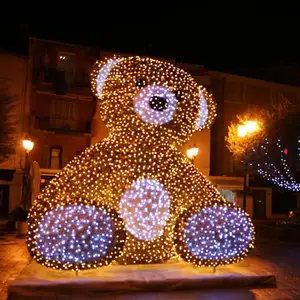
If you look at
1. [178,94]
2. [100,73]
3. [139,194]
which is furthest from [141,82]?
[139,194]

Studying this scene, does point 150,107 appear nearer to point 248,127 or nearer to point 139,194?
point 139,194

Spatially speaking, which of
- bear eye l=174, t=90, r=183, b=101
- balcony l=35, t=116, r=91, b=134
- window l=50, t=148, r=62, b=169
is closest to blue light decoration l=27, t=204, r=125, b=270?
bear eye l=174, t=90, r=183, b=101

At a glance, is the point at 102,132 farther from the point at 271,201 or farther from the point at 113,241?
the point at 113,241

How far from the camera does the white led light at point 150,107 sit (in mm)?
7699

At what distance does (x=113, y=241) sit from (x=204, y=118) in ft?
9.84

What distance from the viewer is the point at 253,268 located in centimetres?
841

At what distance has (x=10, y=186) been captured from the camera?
25.0 metres

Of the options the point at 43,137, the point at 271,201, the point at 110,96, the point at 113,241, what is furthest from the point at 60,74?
the point at 113,241

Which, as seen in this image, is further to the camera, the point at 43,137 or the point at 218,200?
the point at 43,137

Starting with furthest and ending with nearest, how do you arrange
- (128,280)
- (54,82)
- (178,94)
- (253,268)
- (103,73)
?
1. (54,82)
2. (253,268)
3. (103,73)
4. (178,94)
5. (128,280)

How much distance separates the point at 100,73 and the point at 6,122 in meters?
15.5

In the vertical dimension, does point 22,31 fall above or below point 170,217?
above

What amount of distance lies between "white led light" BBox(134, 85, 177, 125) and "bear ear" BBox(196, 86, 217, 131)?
62 cm

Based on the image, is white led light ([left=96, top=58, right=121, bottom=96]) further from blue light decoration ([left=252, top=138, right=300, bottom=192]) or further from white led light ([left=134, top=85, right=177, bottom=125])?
blue light decoration ([left=252, top=138, right=300, bottom=192])
